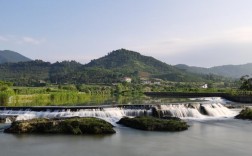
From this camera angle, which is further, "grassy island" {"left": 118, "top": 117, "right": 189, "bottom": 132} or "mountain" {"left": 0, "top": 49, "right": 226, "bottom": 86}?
"mountain" {"left": 0, "top": 49, "right": 226, "bottom": 86}

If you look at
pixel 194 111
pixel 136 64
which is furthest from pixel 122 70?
pixel 194 111

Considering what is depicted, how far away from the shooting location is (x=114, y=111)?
1242 inches

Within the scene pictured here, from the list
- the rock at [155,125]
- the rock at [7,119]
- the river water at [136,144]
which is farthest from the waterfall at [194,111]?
the rock at [7,119]

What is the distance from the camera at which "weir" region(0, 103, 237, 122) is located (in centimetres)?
3037

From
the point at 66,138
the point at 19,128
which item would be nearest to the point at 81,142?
the point at 66,138

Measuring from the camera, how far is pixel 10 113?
32.0 meters

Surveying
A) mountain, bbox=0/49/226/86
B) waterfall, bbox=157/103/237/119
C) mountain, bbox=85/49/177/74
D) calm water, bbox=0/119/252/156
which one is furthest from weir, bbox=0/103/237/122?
mountain, bbox=85/49/177/74

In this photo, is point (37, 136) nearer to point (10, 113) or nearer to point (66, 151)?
point (66, 151)

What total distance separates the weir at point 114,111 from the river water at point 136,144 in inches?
255

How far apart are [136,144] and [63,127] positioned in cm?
528

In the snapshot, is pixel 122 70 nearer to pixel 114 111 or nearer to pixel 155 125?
pixel 114 111

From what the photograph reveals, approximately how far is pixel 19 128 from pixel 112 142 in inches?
242

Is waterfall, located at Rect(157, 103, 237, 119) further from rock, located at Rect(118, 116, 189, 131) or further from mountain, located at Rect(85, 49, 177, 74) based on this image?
mountain, located at Rect(85, 49, 177, 74)

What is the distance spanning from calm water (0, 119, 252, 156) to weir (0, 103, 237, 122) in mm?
6805
